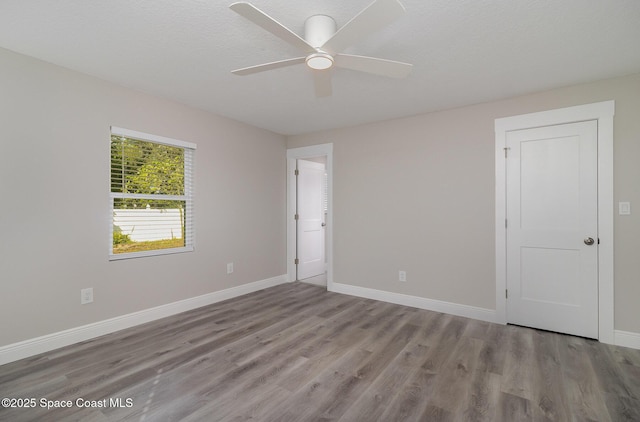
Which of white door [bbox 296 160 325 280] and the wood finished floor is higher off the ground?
white door [bbox 296 160 325 280]

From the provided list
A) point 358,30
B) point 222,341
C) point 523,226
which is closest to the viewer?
point 358,30

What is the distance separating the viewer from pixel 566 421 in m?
1.76

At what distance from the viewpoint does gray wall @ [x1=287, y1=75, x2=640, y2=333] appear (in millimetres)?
2734

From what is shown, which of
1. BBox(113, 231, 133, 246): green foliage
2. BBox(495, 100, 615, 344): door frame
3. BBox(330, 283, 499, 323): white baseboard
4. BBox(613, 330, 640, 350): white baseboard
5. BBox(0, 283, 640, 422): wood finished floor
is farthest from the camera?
BBox(330, 283, 499, 323): white baseboard

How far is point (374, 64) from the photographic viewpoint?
78.7 inches

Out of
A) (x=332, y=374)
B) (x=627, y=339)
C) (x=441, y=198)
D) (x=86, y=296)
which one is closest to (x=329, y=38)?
(x=332, y=374)

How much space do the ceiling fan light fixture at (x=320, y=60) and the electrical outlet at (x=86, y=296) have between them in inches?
112

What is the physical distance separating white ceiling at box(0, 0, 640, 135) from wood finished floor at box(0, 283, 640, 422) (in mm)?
2458

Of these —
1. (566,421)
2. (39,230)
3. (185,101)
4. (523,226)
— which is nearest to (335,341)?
(566,421)

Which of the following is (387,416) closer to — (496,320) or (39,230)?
(496,320)

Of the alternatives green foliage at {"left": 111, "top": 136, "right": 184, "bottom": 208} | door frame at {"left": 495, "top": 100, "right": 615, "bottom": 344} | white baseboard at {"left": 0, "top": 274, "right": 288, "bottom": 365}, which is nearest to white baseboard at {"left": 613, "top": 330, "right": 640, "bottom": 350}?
door frame at {"left": 495, "top": 100, "right": 615, "bottom": 344}

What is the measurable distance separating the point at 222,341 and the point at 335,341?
3.46 ft

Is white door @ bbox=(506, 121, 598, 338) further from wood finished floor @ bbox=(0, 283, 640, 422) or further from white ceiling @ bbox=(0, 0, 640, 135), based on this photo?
white ceiling @ bbox=(0, 0, 640, 135)

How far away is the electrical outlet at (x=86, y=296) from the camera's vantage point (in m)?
2.77
